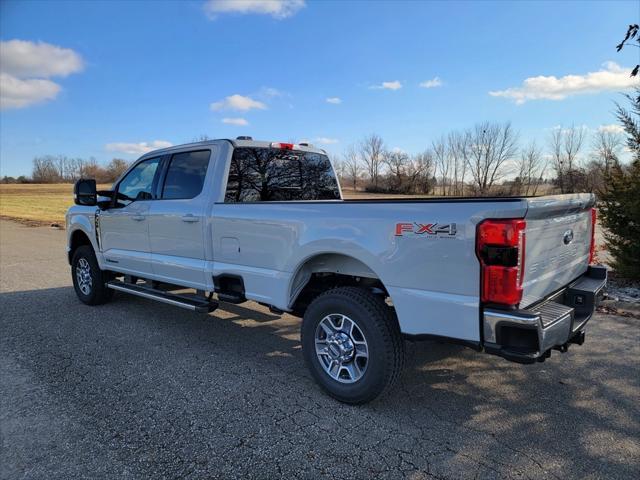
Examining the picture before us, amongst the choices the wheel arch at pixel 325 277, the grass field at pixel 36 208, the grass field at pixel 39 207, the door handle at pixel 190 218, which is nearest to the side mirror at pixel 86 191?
the door handle at pixel 190 218

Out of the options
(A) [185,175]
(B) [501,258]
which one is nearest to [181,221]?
(A) [185,175]

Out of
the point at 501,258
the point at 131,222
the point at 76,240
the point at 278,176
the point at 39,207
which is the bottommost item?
the point at 76,240

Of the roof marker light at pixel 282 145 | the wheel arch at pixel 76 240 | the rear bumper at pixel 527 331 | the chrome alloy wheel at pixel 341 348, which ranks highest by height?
the roof marker light at pixel 282 145

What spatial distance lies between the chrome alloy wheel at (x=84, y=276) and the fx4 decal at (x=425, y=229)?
512 cm

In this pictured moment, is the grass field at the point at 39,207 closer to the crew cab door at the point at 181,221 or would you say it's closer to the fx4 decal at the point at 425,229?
the crew cab door at the point at 181,221

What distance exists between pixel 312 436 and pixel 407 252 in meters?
1.43

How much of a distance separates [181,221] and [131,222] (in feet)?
3.95

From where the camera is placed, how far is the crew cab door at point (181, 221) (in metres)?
4.65

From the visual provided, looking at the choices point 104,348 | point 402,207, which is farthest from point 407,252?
point 104,348

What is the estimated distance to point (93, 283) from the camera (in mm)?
6336

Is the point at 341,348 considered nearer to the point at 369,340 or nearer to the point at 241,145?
the point at 369,340

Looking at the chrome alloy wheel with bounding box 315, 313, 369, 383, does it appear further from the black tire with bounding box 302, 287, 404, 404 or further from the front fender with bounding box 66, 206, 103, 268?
the front fender with bounding box 66, 206, 103, 268

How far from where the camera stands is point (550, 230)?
10.2 ft

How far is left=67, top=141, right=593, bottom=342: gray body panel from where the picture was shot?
2.84 meters
